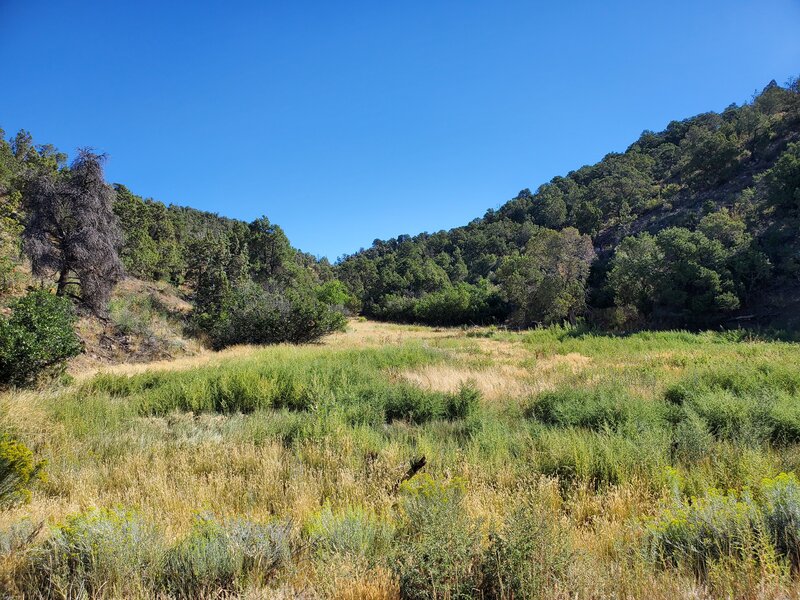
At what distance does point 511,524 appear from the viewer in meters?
2.62

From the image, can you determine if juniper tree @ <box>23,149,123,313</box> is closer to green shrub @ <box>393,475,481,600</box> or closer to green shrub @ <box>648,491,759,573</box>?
green shrub @ <box>393,475,481,600</box>

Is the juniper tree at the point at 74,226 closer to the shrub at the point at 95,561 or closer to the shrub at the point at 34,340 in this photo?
the shrub at the point at 34,340

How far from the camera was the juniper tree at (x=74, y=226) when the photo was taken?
1608 centimetres

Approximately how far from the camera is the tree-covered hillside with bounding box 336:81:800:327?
26.3 m

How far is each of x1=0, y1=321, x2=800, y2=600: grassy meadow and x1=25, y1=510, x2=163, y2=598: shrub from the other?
2cm

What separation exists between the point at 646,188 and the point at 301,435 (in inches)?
2689

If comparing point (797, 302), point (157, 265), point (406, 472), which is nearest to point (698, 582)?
point (406, 472)

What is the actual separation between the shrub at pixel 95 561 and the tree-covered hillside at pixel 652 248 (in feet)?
102

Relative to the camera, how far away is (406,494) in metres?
3.56

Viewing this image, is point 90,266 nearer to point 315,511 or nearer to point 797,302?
point 315,511

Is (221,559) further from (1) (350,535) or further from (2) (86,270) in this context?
(2) (86,270)

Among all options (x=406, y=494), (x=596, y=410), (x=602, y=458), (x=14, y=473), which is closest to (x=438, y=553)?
(x=406, y=494)

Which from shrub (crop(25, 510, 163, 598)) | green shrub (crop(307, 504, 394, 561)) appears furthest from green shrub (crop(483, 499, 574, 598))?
shrub (crop(25, 510, 163, 598))

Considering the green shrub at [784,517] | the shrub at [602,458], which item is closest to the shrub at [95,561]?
the shrub at [602,458]
